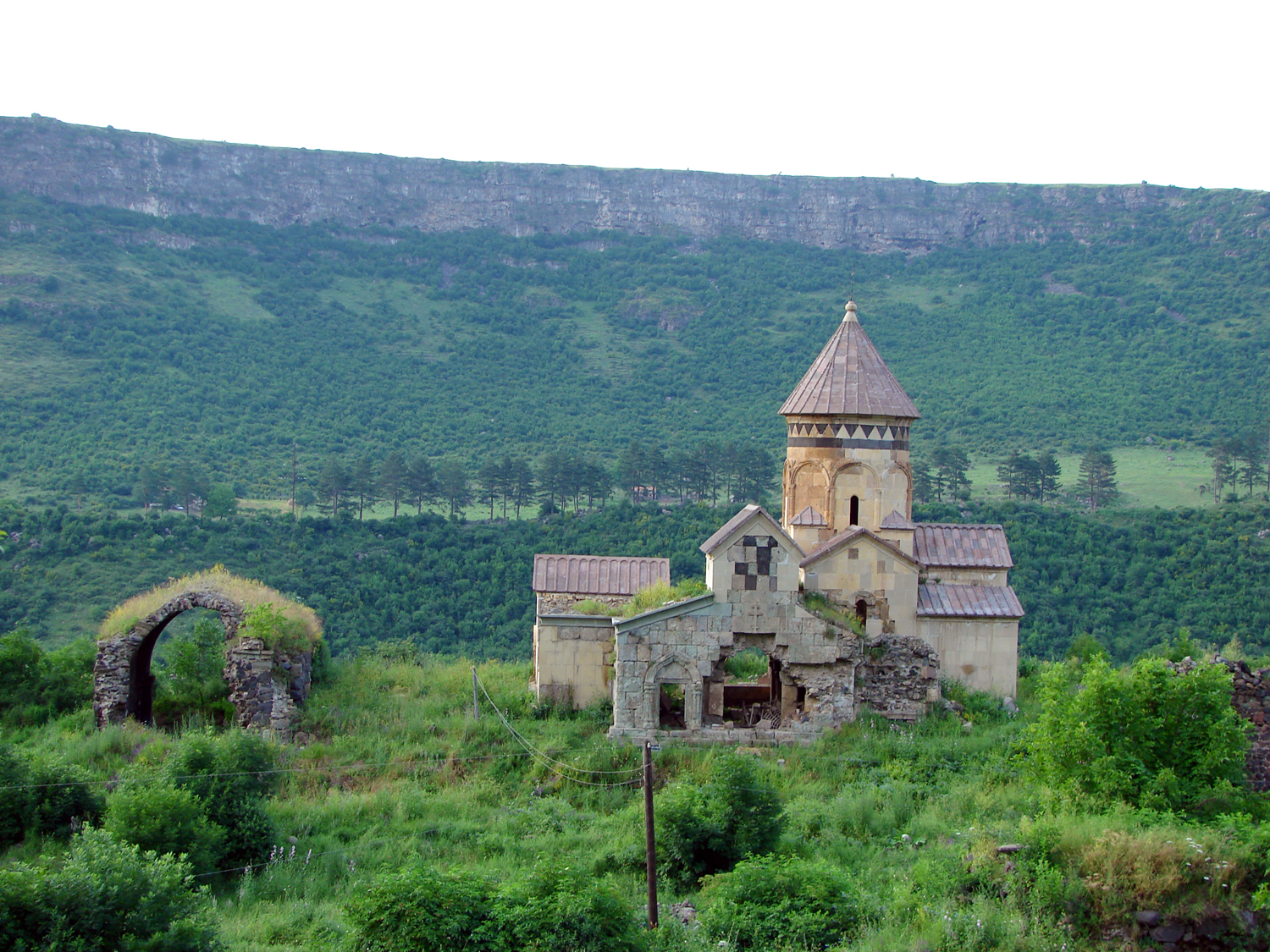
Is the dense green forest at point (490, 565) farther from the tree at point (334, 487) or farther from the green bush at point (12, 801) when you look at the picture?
the green bush at point (12, 801)

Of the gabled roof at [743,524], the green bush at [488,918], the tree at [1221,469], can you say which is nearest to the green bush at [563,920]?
the green bush at [488,918]

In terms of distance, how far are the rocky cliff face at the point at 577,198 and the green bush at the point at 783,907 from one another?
61812 millimetres

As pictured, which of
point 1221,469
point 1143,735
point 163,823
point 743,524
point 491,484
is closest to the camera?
point 163,823

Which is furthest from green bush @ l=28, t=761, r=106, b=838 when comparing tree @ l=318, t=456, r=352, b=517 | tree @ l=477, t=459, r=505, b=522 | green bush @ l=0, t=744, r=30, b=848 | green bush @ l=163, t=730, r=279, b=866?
tree @ l=477, t=459, r=505, b=522

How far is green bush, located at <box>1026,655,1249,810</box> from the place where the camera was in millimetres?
11969

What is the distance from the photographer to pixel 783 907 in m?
10.3

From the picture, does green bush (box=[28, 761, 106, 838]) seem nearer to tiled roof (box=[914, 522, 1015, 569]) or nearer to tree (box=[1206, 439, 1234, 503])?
tiled roof (box=[914, 522, 1015, 569])

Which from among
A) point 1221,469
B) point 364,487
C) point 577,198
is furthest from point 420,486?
point 577,198

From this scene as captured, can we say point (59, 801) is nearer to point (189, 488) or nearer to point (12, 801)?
point (12, 801)

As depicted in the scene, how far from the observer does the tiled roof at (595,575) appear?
18172 mm

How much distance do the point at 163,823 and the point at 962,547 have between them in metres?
13.2

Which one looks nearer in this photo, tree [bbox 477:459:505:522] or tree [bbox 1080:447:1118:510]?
tree [bbox 1080:447:1118:510]

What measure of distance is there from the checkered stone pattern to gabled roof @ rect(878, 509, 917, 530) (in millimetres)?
3464

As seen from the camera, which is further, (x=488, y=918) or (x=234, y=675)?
(x=234, y=675)
